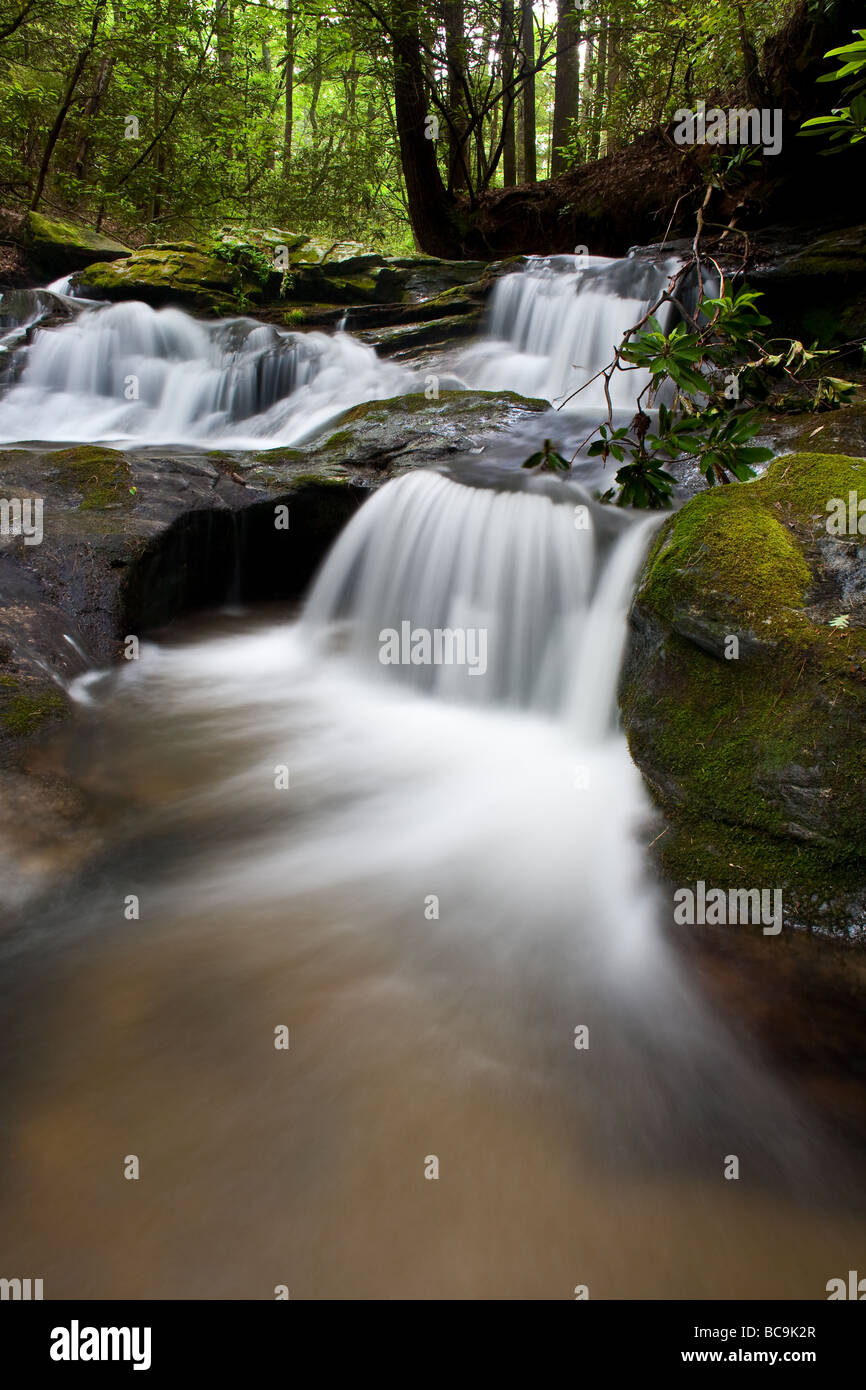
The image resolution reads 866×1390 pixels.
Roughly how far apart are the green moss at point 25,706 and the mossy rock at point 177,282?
7347 millimetres

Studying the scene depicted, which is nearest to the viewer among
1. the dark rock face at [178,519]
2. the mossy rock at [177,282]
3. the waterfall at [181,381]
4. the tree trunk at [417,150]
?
the dark rock face at [178,519]

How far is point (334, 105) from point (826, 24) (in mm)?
19145

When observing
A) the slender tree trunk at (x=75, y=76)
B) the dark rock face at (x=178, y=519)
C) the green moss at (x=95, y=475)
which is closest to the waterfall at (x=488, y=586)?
the dark rock face at (x=178, y=519)

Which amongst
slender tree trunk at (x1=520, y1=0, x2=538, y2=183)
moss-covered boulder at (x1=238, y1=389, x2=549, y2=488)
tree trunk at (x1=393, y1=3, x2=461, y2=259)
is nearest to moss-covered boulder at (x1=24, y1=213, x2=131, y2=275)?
tree trunk at (x1=393, y1=3, x2=461, y2=259)

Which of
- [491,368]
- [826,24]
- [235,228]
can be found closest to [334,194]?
[235,228]

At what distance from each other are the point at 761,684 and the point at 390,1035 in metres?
1.85

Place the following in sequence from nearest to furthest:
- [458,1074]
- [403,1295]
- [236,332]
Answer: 1. [403,1295]
2. [458,1074]
3. [236,332]

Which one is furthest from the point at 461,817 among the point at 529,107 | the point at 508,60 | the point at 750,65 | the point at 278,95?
the point at 278,95

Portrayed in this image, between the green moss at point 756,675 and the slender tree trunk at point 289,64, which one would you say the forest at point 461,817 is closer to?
the green moss at point 756,675

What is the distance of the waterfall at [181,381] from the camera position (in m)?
7.88

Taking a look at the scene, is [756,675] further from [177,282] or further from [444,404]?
[177,282]

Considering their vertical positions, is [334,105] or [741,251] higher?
[334,105]

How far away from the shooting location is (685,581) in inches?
119

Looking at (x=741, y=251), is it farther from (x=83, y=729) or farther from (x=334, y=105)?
(x=334, y=105)
